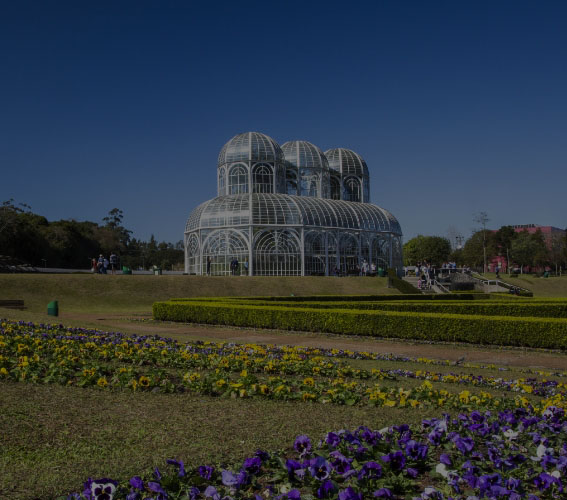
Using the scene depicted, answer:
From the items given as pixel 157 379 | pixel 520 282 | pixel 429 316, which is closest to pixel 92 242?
pixel 520 282

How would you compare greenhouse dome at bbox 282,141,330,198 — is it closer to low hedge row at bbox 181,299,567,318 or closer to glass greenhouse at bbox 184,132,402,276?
glass greenhouse at bbox 184,132,402,276

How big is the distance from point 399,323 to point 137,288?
20905mm

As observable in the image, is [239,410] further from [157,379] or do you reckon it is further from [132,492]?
[132,492]

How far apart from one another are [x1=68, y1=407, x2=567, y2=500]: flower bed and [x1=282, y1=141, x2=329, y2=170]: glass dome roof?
57849mm

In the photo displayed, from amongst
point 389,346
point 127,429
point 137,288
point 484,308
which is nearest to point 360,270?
point 137,288

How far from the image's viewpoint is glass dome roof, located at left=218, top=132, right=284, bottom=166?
56.0 meters

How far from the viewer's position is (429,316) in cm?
1783

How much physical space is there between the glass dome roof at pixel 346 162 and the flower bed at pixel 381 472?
62.2 metres

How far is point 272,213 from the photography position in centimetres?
4959

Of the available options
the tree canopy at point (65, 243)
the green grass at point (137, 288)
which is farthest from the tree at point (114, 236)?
the green grass at point (137, 288)

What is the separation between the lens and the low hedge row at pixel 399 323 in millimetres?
16266

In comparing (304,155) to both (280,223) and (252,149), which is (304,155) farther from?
(280,223)

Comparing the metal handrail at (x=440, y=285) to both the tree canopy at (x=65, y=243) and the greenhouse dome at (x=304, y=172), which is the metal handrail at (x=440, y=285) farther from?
the tree canopy at (x=65, y=243)

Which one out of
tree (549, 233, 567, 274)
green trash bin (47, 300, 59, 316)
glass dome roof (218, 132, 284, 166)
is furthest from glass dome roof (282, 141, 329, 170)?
tree (549, 233, 567, 274)
